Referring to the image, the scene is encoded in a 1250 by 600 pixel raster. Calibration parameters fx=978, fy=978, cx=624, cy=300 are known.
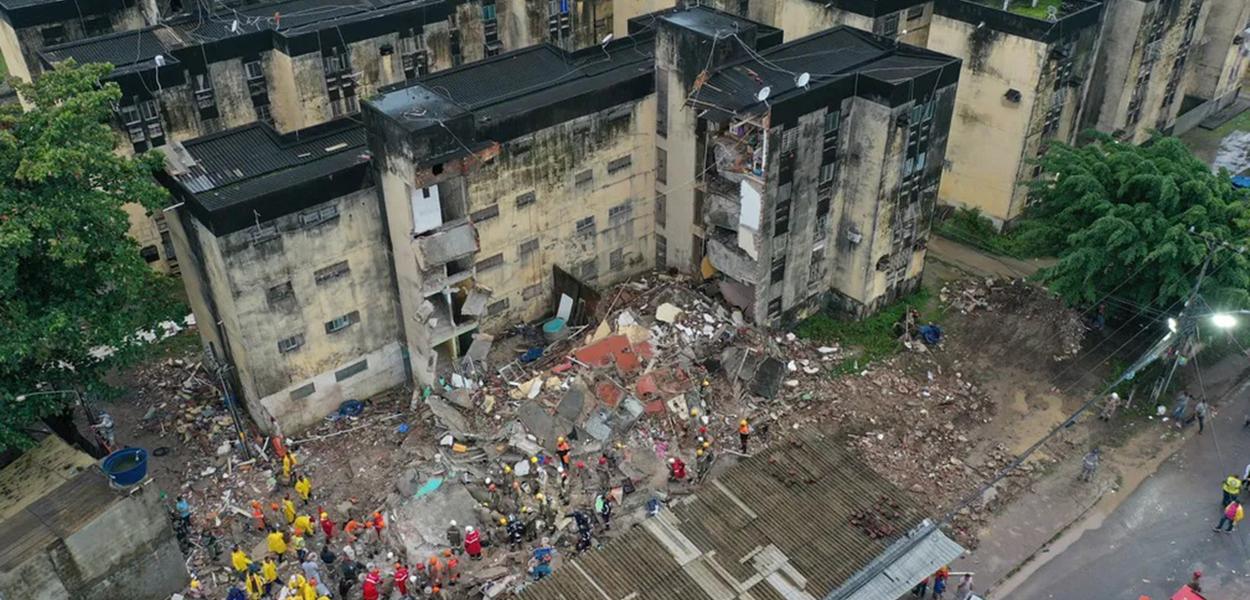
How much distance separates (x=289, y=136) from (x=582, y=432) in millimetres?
14921

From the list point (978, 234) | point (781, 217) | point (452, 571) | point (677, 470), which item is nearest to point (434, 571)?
point (452, 571)

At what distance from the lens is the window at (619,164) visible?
128 ft

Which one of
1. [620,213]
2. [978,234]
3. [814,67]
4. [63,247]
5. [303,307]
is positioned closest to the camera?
[63,247]

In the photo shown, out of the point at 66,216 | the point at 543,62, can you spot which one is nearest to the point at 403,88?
the point at 543,62

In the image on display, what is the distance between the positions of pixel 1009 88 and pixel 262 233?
32.7m

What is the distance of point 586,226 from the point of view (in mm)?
39656

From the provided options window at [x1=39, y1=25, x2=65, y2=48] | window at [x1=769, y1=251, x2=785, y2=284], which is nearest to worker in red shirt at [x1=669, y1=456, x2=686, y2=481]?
window at [x1=769, y1=251, x2=785, y2=284]

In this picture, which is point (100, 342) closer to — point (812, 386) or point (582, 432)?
point (582, 432)

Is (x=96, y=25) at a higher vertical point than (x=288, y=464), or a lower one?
higher

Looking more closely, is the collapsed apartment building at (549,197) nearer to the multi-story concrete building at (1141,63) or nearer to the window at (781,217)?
the window at (781,217)

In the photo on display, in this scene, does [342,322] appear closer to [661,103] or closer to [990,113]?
[661,103]

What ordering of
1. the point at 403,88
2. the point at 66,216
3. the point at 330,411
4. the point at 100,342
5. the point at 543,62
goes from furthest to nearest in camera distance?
the point at 543,62 → the point at 330,411 → the point at 403,88 → the point at 100,342 → the point at 66,216

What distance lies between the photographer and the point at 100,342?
2989 cm

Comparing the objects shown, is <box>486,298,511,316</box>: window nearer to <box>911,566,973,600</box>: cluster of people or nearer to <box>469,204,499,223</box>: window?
<box>469,204,499,223</box>: window
